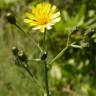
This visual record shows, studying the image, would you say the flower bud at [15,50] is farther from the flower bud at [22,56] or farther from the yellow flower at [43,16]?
the yellow flower at [43,16]

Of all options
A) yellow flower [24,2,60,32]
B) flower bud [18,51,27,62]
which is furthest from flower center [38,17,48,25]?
flower bud [18,51,27,62]

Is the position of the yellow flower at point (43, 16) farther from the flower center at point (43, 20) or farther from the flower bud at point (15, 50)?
the flower bud at point (15, 50)

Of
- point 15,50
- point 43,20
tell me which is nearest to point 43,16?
point 43,20

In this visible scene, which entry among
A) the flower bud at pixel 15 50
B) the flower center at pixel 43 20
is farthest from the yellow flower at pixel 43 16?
the flower bud at pixel 15 50

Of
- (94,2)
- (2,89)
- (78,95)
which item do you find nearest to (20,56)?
(94,2)

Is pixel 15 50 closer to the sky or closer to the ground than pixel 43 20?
closer to the ground

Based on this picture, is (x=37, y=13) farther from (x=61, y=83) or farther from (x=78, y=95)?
(x=78, y=95)

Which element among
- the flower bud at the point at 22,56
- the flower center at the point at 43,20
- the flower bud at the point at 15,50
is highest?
the flower center at the point at 43,20

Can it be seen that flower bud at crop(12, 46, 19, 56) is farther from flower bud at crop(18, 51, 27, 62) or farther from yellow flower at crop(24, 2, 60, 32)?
yellow flower at crop(24, 2, 60, 32)

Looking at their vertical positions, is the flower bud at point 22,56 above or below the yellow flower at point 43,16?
below

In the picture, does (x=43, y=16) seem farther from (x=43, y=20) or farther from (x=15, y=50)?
(x=15, y=50)
